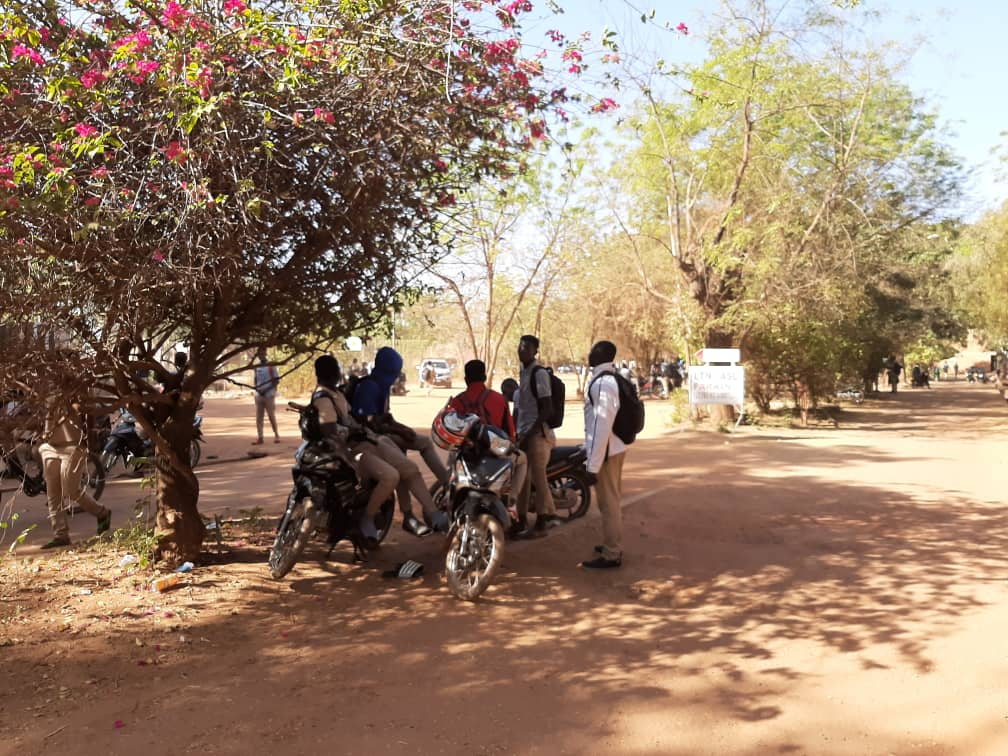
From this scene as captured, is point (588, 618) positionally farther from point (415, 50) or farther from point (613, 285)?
point (613, 285)

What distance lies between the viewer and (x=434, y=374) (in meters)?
50.9

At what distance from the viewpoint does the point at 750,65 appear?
59.0 ft

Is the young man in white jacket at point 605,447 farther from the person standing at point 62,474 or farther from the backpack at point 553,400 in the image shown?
the person standing at point 62,474

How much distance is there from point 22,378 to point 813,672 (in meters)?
4.93

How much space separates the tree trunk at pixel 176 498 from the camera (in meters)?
6.91

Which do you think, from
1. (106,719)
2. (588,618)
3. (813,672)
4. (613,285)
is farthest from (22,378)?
(613,285)

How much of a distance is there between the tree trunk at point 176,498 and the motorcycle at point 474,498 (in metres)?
1.94

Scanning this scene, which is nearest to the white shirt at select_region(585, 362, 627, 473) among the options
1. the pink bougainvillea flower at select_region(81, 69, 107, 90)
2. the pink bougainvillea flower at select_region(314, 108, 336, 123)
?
the pink bougainvillea flower at select_region(314, 108, 336, 123)

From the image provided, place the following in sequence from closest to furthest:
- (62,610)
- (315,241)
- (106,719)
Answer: (106,719) → (62,610) → (315,241)

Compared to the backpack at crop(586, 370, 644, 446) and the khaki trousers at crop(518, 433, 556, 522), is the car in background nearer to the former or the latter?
the khaki trousers at crop(518, 433, 556, 522)

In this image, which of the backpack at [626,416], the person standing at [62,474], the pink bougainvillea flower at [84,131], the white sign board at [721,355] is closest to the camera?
the pink bougainvillea flower at [84,131]

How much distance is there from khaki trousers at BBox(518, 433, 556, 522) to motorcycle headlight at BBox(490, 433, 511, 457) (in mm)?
1437

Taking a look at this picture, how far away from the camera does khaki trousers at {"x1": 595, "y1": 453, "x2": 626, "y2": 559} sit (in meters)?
7.07

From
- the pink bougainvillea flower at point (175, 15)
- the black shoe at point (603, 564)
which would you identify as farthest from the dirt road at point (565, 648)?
the pink bougainvillea flower at point (175, 15)
